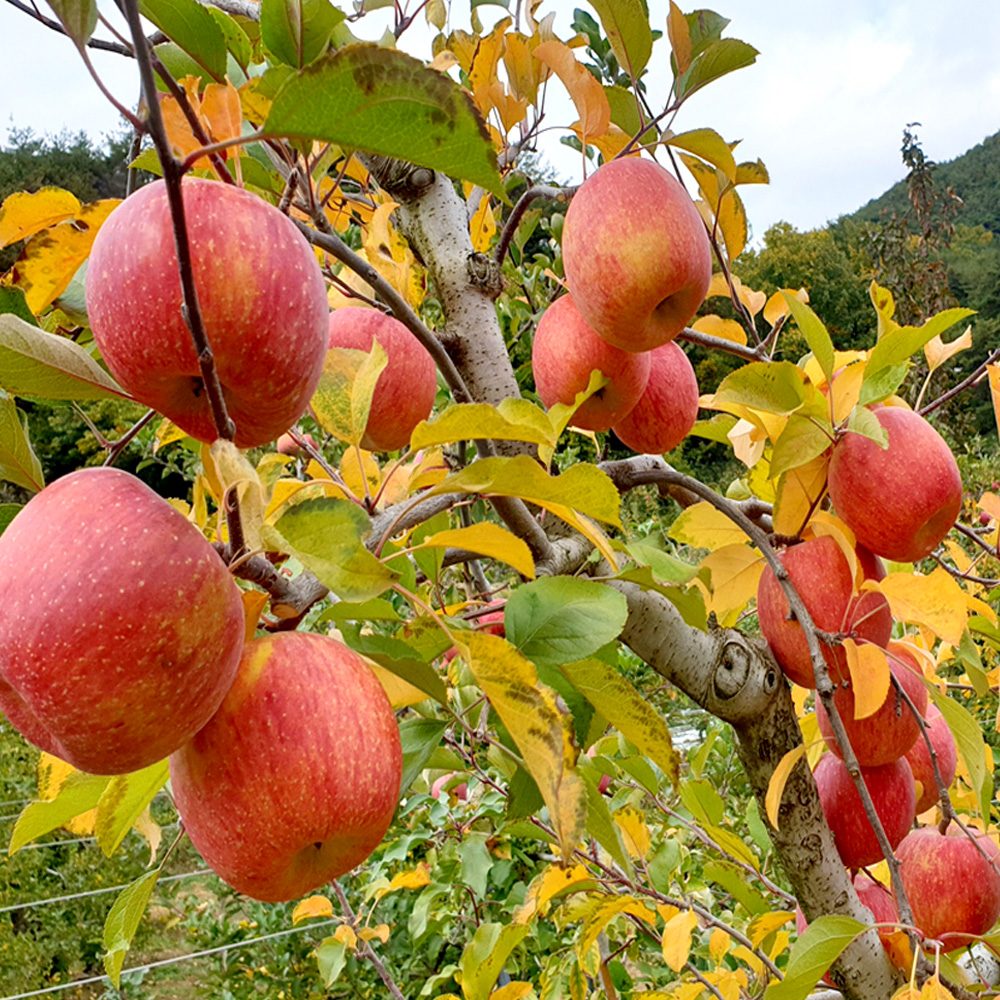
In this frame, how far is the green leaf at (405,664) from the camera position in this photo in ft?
1.53

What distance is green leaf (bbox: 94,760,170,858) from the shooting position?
47 cm

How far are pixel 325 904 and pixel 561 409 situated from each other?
105cm

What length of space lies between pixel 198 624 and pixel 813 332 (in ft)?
1.77

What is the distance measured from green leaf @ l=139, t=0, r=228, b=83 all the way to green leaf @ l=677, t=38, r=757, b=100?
1.21 feet

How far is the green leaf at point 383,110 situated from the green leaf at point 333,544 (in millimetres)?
147

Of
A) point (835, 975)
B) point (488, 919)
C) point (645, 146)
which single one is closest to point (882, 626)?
point (835, 975)

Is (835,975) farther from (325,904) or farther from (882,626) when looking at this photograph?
(325,904)

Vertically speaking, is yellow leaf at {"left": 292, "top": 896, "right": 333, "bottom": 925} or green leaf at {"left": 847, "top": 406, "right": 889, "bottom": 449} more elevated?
green leaf at {"left": 847, "top": 406, "right": 889, "bottom": 449}

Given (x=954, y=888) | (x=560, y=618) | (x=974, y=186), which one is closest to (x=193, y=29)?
(x=560, y=618)

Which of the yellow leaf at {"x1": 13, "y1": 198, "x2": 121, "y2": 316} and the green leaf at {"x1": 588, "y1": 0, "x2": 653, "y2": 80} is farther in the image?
the green leaf at {"x1": 588, "y1": 0, "x2": 653, "y2": 80}

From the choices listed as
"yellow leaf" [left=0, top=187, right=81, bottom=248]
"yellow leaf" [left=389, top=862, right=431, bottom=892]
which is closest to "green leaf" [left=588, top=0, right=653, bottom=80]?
"yellow leaf" [left=0, top=187, right=81, bottom=248]

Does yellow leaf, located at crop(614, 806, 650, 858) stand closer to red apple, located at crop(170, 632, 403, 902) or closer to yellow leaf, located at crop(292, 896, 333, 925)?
yellow leaf, located at crop(292, 896, 333, 925)

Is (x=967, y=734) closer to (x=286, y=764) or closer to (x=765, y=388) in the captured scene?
(x=765, y=388)

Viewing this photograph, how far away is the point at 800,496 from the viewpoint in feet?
2.72
